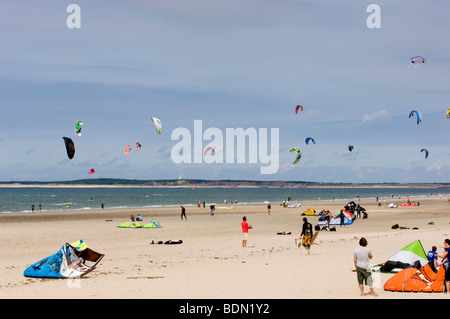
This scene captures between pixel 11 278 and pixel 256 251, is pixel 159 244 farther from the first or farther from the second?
pixel 11 278

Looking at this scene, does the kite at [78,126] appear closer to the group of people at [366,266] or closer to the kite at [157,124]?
the kite at [157,124]

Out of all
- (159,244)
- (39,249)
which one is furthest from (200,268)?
(39,249)

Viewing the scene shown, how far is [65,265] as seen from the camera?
491 inches

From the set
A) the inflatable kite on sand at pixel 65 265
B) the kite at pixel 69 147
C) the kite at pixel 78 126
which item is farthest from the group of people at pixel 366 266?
the kite at pixel 78 126

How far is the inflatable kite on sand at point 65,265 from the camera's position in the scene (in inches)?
486

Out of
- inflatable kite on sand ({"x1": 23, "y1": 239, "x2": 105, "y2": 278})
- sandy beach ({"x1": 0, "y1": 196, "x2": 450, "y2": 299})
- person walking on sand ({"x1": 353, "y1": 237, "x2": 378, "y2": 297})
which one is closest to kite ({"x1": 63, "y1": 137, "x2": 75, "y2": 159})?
sandy beach ({"x1": 0, "y1": 196, "x2": 450, "y2": 299})

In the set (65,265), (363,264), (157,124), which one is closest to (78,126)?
(157,124)

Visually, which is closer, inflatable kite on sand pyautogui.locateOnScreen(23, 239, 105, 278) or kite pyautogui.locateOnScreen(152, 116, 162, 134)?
inflatable kite on sand pyautogui.locateOnScreen(23, 239, 105, 278)

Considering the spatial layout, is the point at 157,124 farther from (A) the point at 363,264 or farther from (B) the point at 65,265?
(A) the point at 363,264

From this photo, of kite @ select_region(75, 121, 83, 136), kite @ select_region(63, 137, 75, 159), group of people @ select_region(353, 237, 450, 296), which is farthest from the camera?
kite @ select_region(75, 121, 83, 136)

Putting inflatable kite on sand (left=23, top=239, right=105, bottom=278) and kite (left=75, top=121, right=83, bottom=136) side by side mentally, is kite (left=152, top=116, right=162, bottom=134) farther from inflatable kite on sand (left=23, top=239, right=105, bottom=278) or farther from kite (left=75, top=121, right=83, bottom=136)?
inflatable kite on sand (left=23, top=239, right=105, bottom=278)

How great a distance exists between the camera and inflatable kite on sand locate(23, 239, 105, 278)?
12344 mm
